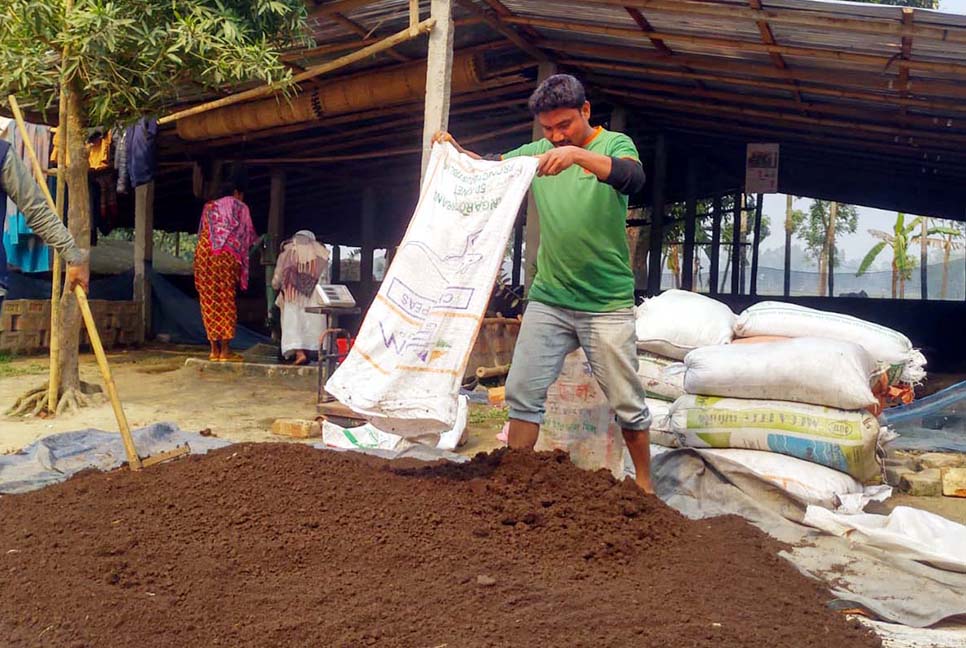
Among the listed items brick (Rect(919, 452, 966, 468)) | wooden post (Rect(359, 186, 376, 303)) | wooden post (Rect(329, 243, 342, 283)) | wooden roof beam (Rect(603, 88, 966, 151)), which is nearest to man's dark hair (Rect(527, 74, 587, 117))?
brick (Rect(919, 452, 966, 468))

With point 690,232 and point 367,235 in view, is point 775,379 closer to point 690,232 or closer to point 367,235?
point 690,232

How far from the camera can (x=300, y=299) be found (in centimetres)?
732

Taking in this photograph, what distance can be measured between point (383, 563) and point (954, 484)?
2834mm

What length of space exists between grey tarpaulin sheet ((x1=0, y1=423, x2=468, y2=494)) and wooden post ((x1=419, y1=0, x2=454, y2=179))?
5.81 feet

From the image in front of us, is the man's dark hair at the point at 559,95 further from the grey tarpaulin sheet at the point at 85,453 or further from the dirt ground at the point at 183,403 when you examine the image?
the dirt ground at the point at 183,403

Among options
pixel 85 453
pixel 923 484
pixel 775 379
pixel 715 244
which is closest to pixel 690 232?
pixel 715 244

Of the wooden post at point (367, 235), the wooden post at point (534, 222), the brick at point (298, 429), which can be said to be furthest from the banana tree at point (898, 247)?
the brick at point (298, 429)

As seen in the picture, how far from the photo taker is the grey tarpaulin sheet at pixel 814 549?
2439 mm

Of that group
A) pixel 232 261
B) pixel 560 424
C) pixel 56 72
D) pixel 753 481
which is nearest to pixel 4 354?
pixel 232 261

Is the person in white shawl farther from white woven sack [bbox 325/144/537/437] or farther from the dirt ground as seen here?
white woven sack [bbox 325/144/537/437]

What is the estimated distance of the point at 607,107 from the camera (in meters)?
8.03

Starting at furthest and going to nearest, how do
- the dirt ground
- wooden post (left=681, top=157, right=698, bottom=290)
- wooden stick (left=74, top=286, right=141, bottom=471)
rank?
wooden post (left=681, top=157, right=698, bottom=290) < the dirt ground < wooden stick (left=74, top=286, right=141, bottom=471)

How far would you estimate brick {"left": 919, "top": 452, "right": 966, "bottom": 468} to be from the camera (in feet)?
13.8

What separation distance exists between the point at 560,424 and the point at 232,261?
4.77 m
